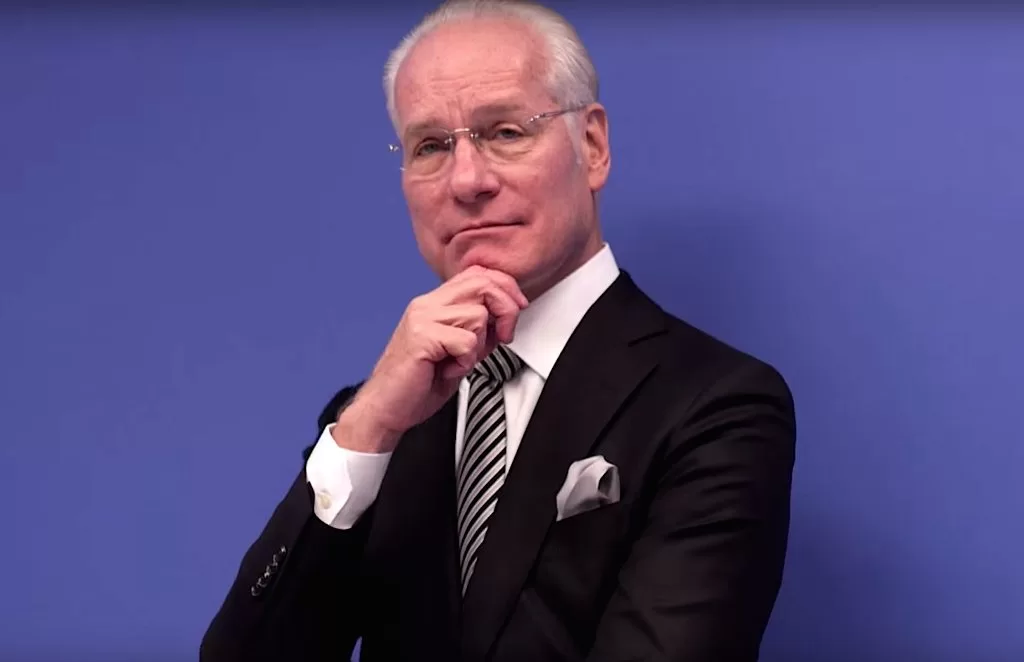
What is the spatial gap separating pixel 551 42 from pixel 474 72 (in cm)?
12

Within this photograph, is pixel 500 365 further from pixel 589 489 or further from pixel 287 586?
pixel 287 586

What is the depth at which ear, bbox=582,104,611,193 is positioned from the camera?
171cm

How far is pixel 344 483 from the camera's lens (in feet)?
5.00

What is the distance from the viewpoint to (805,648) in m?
1.98

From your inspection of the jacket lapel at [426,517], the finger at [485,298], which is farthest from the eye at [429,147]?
A: the jacket lapel at [426,517]

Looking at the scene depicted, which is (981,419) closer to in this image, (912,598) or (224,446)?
(912,598)

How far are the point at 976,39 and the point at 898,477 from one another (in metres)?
0.71

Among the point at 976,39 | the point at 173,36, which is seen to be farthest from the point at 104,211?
the point at 976,39

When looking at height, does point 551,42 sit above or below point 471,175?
above

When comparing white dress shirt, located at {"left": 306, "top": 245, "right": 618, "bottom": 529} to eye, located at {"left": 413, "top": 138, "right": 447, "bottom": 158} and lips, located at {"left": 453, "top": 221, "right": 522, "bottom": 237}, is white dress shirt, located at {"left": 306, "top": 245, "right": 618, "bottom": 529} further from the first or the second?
eye, located at {"left": 413, "top": 138, "right": 447, "bottom": 158}

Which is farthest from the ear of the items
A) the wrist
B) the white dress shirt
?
the wrist

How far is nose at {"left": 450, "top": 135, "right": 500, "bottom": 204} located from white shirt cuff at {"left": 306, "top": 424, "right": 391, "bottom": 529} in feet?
1.16

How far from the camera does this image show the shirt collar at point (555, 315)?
5.37 feet

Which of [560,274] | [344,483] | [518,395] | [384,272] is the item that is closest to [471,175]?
[560,274]
